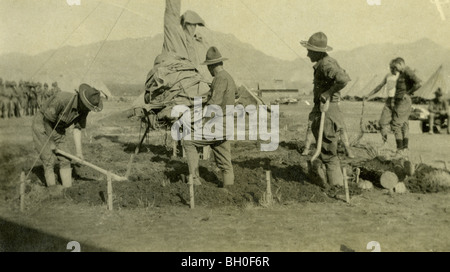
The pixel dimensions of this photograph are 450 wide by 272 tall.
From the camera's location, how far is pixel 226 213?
5512 millimetres

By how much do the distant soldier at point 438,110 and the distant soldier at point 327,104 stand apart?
707cm

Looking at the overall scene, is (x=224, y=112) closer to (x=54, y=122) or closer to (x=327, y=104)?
(x=327, y=104)

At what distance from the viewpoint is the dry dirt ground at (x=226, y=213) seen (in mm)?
4840

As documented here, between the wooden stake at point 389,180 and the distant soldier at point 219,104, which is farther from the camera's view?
the wooden stake at point 389,180

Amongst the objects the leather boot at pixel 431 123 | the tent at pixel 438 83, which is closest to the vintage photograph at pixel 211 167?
the leather boot at pixel 431 123

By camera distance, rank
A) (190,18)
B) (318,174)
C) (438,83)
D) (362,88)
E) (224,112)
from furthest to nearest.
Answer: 1. (362,88)
2. (438,83)
3. (190,18)
4. (318,174)
5. (224,112)

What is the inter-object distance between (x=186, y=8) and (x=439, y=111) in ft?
27.4

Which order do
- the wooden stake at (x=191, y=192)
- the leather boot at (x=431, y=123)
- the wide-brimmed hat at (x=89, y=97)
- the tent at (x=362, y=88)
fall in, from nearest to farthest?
the wooden stake at (x=191, y=192) → the wide-brimmed hat at (x=89, y=97) → the leather boot at (x=431, y=123) → the tent at (x=362, y=88)

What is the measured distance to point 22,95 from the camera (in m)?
16.1

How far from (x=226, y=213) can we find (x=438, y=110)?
9224mm

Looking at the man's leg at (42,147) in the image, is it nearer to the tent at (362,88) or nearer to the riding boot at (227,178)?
the riding boot at (227,178)

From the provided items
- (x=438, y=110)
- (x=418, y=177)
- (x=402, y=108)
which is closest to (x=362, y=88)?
(x=438, y=110)

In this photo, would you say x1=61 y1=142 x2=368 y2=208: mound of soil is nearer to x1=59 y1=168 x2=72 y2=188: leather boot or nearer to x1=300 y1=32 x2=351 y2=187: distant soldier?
Answer: x1=59 y1=168 x2=72 y2=188: leather boot
